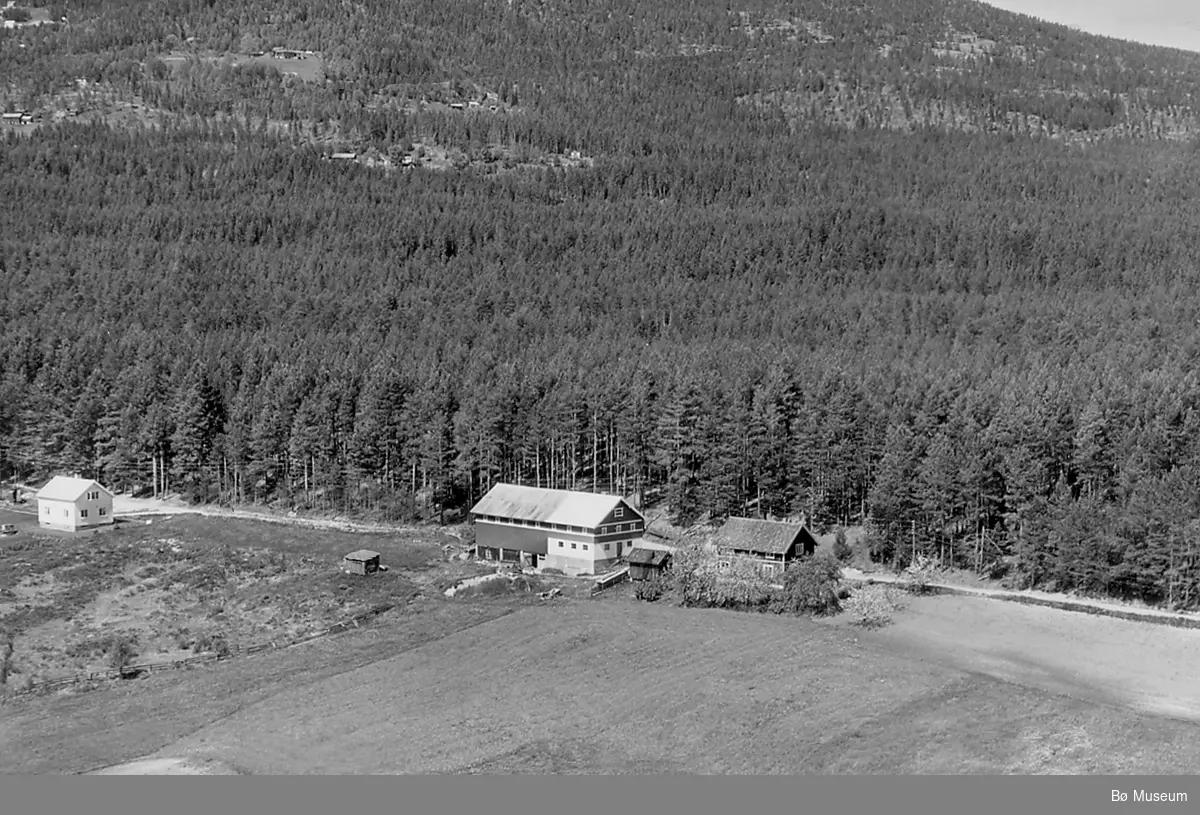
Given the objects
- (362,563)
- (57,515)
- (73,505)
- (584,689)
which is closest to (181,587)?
(362,563)

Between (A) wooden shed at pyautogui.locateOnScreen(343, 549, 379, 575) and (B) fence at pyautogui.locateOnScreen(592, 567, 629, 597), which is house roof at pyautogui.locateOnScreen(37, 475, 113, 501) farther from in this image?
(B) fence at pyautogui.locateOnScreen(592, 567, 629, 597)

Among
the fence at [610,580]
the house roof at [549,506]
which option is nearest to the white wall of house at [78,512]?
the house roof at [549,506]

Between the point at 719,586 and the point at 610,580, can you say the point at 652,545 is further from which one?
the point at 719,586

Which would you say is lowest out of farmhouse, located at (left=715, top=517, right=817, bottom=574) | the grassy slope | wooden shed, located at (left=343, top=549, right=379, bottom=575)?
the grassy slope

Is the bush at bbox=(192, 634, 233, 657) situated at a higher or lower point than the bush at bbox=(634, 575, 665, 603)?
lower

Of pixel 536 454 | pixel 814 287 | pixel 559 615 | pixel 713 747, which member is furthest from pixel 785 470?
pixel 814 287

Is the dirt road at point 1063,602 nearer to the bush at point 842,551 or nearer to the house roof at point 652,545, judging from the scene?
the bush at point 842,551

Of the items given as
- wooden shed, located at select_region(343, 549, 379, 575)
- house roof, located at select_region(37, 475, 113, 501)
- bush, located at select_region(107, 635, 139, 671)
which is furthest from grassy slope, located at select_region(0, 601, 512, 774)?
house roof, located at select_region(37, 475, 113, 501)
